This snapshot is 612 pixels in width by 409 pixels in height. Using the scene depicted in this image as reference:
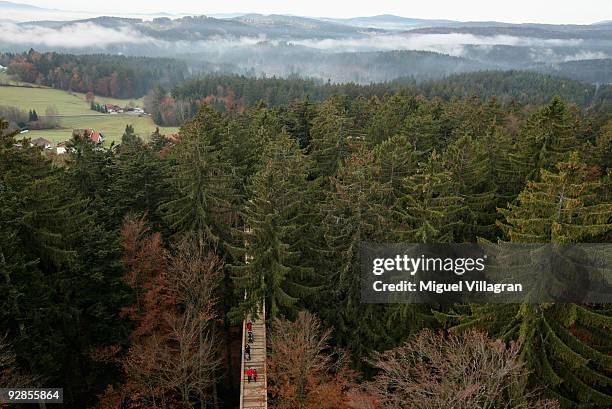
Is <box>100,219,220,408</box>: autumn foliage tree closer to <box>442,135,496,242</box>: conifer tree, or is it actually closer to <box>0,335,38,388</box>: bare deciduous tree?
<box>0,335,38,388</box>: bare deciduous tree

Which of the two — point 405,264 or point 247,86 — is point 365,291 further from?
point 247,86

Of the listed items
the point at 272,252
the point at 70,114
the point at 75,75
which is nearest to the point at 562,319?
the point at 272,252

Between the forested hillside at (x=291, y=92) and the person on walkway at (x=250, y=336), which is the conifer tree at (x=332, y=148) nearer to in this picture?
the person on walkway at (x=250, y=336)

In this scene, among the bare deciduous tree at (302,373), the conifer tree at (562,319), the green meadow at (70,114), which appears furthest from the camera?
the green meadow at (70,114)

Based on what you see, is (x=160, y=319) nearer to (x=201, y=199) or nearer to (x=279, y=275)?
(x=201, y=199)

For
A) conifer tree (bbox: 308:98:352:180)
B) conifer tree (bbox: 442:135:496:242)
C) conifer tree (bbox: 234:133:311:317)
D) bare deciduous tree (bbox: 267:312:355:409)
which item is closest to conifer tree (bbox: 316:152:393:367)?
conifer tree (bbox: 234:133:311:317)

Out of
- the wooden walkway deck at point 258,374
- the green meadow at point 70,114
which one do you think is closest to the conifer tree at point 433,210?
the wooden walkway deck at point 258,374
